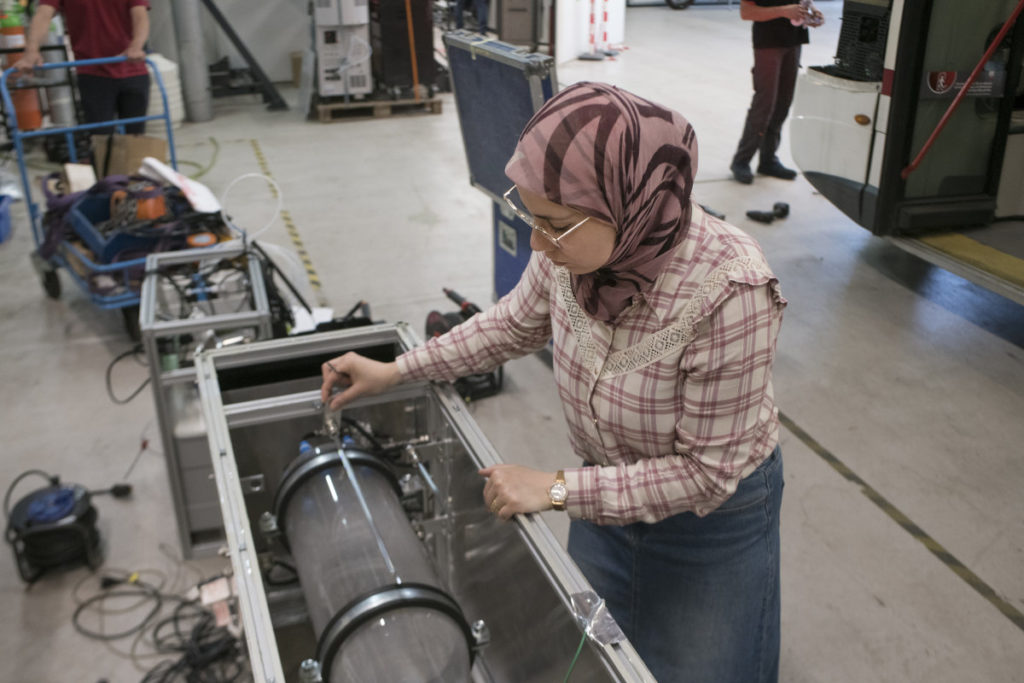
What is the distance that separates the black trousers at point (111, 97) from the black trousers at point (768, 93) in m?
3.96

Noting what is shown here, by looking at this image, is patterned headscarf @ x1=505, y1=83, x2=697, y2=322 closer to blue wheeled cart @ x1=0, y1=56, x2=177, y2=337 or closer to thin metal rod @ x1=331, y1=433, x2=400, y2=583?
thin metal rod @ x1=331, y1=433, x2=400, y2=583

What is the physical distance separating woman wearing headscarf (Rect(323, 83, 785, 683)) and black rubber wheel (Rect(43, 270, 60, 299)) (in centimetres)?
366

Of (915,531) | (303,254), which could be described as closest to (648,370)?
(915,531)

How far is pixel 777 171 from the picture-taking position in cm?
679

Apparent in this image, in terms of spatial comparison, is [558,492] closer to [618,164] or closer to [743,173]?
[618,164]

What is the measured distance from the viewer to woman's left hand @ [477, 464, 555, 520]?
4.77ft

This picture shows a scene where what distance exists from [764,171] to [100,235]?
4.75 meters

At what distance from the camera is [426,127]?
823cm

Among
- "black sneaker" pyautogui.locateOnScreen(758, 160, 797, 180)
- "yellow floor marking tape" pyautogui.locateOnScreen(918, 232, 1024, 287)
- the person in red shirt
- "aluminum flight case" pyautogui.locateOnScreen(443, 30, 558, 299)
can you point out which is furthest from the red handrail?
the person in red shirt

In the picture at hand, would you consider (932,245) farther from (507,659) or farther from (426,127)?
(426,127)

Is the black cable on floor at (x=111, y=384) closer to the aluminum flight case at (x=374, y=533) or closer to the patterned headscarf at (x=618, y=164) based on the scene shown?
the aluminum flight case at (x=374, y=533)

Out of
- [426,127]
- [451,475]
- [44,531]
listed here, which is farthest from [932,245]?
[426,127]

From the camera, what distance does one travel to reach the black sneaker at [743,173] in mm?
6605

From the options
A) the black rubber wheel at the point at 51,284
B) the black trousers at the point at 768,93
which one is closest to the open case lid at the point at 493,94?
the black rubber wheel at the point at 51,284
